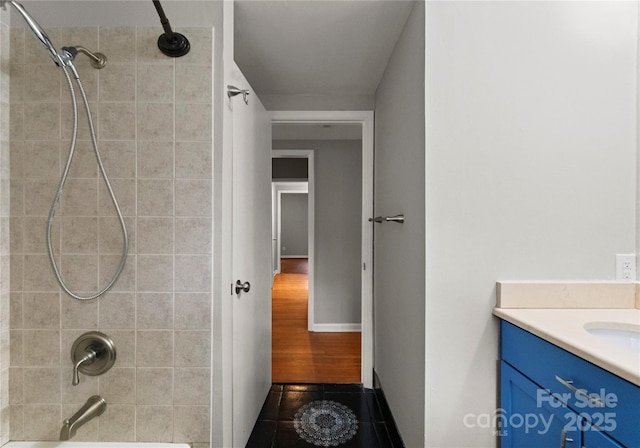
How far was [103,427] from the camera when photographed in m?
1.46

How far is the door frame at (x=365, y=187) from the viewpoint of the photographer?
2.58 metres

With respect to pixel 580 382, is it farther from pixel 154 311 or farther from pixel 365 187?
pixel 365 187

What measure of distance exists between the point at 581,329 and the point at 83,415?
6.29ft

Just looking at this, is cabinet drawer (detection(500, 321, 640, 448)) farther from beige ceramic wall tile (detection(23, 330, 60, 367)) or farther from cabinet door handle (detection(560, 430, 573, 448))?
beige ceramic wall tile (detection(23, 330, 60, 367))

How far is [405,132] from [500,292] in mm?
874

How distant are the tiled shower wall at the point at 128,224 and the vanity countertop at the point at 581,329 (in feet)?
4.13

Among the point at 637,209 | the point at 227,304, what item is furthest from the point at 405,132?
the point at 227,304

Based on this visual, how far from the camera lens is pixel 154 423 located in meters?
1.46

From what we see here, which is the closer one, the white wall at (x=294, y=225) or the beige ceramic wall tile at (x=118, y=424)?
the beige ceramic wall tile at (x=118, y=424)

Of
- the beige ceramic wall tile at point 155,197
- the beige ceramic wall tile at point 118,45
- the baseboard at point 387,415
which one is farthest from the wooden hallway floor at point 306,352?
the beige ceramic wall tile at point 118,45

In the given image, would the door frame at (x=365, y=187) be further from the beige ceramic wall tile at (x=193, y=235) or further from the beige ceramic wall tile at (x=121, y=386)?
the beige ceramic wall tile at (x=121, y=386)

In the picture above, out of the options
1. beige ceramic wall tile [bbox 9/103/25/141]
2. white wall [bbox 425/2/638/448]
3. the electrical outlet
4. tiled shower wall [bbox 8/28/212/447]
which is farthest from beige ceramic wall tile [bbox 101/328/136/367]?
the electrical outlet

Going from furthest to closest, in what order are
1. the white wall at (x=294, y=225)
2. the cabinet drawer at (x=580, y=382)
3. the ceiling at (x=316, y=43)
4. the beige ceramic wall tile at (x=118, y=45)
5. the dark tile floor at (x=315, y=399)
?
1. the white wall at (x=294, y=225)
2. the dark tile floor at (x=315, y=399)
3. the ceiling at (x=316, y=43)
4. the beige ceramic wall tile at (x=118, y=45)
5. the cabinet drawer at (x=580, y=382)

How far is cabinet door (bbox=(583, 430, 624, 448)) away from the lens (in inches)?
33.2
